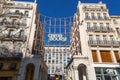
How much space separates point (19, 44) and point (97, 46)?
1594cm

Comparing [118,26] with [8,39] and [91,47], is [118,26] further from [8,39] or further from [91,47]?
[8,39]

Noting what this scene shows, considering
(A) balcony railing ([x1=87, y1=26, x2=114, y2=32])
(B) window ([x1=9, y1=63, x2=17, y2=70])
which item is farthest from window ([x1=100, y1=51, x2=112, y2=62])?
(B) window ([x1=9, y1=63, x2=17, y2=70])

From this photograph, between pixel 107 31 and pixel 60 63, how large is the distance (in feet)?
147

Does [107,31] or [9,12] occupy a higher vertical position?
[9,12]

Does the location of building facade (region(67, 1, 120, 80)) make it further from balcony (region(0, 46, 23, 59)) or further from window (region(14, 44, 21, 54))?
window (region(14, 44, 21, 54))

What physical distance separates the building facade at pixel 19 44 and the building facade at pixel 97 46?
8.08 m

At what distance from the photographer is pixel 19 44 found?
25875 mm

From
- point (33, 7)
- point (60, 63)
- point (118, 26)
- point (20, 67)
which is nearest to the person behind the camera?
point (20, 67)

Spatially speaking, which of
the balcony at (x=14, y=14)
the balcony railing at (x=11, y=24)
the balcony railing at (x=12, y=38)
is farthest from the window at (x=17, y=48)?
the balcony at (x=14, y=14)

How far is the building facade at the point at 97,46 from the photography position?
23.5m

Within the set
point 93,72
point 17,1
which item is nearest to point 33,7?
point 17,1

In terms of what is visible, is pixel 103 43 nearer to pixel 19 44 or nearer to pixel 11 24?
pixel 19 44

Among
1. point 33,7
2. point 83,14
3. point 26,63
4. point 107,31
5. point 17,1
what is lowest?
point 26,63

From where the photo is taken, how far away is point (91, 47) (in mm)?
26094
